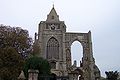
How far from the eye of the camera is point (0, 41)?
116 feet

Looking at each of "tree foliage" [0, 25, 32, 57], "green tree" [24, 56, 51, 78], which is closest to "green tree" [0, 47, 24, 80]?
"tree foliage" [0, 25, 32, 57]

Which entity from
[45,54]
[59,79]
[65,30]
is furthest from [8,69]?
[65,30]

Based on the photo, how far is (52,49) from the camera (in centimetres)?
6606

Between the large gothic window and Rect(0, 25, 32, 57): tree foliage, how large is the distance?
89.4ft

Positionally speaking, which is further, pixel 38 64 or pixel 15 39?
pixel 38 64

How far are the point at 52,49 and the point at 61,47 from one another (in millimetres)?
2363

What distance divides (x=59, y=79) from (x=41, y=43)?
4275cm

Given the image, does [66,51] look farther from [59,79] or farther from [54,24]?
[59,79]

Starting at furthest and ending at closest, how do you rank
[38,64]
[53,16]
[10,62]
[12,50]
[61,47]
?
1. [53,16]
2. [61,47]
3. [38,64]
4. [10,62]
5. [12,50]

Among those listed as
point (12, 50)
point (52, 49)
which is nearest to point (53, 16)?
point (52, 49)

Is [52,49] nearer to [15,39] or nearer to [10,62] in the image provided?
[15,39]

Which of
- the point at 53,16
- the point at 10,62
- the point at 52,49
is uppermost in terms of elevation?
the point at 53,16

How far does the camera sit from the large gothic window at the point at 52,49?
65062mm

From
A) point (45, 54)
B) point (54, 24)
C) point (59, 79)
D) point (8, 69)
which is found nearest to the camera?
point (59, 79)
